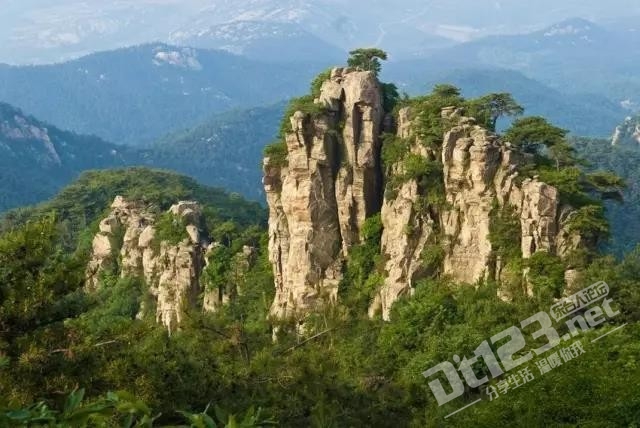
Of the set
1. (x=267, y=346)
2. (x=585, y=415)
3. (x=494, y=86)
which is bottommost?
(x=494, y=86)

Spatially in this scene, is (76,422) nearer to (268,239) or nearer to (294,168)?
(294,168)

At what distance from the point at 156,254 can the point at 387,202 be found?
38.2 ft

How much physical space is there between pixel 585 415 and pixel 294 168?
1409 cm

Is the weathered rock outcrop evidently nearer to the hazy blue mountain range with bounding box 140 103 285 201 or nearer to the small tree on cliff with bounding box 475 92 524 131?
the small tree on cliff with bounding box 475 92 524 131

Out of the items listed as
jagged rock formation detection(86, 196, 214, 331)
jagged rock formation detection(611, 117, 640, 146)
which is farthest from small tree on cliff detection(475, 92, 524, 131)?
jagged rock formation detection(611, 117, 640, 146)

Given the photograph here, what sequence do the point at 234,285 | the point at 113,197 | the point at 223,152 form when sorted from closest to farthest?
Result: 1. the point at 234,285
2. the point at 113,197
3. the point at 223,152

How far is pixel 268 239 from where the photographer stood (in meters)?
26.8

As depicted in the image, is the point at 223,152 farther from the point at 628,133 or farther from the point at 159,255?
the point at 159,255

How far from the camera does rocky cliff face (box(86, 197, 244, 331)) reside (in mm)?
27109

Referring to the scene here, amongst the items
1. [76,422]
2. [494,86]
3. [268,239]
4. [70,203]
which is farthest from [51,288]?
[494,86]

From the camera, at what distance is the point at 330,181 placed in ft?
75.5

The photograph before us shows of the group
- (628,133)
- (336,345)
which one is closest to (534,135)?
(336,345)

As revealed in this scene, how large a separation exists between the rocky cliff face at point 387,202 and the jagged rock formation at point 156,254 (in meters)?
4.26

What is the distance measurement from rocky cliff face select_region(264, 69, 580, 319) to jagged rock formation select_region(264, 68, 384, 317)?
33 mm
